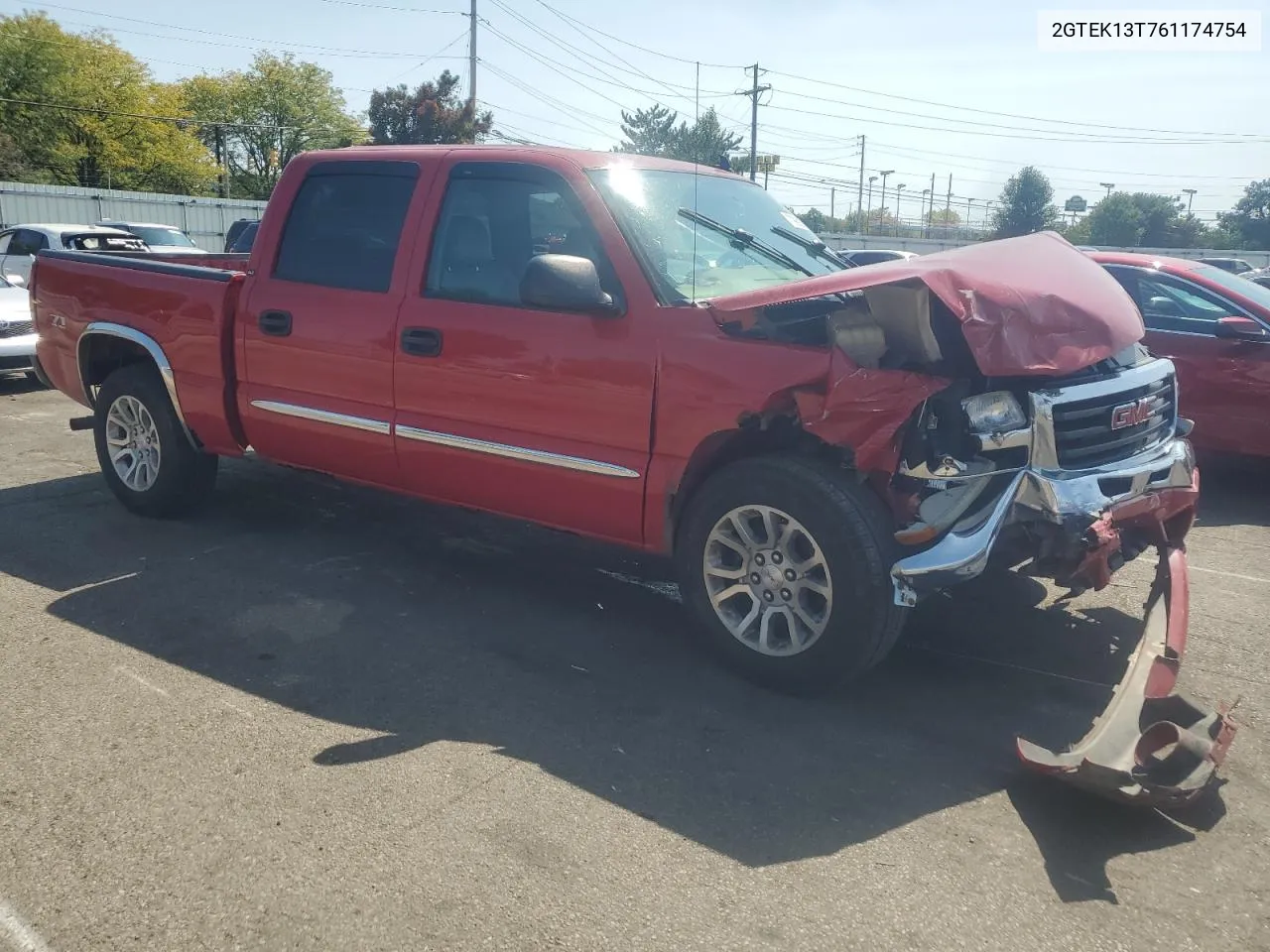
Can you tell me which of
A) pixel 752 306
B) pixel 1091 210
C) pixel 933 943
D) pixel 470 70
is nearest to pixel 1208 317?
pixel 752 306

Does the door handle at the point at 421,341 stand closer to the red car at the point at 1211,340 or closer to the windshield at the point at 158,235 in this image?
the red car at the point at 1211,340

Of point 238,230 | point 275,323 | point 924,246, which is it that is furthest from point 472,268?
point 924,246

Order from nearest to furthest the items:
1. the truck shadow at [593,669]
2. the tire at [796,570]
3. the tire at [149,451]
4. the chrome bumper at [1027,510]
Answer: the truck shadow at [593,669], the chrome bumper at [1027,510], the tire at [796,570], the tire at [149,451]

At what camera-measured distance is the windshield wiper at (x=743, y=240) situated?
15.6 ft

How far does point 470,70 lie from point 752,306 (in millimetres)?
A: 41824

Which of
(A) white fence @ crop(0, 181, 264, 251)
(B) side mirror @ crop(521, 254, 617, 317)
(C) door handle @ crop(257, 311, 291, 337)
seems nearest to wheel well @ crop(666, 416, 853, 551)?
(B) side mirror @ crop(521, 254, 617, 317)

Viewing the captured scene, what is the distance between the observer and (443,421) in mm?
4828

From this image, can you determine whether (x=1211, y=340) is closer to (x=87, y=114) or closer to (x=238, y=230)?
(x=238, y=230)

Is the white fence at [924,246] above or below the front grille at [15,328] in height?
above

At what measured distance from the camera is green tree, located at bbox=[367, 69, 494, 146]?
4075 cm

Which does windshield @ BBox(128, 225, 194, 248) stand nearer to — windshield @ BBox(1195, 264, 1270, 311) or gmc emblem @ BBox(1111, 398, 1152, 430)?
windshield @ BBox(1195, 264, 1270, 311)

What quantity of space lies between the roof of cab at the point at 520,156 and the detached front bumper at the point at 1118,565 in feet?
7.58

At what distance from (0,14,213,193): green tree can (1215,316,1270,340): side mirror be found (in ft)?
168

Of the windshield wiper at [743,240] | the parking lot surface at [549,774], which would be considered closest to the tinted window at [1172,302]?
the parking lot surface at [549,774]
